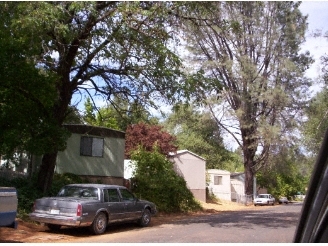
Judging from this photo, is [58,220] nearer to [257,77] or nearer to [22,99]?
[22,99]

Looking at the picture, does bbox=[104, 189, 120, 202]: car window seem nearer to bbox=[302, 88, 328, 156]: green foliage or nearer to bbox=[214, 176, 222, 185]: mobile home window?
bbox=[302, 88, 328, 156]: green foliage

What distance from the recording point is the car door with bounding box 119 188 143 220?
12166 millimetres

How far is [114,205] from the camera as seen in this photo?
11.6 meters

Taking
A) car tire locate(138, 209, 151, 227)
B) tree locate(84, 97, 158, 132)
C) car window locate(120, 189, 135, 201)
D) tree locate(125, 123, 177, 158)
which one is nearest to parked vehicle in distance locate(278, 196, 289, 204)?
tree locate(125, 123, 177, 158)

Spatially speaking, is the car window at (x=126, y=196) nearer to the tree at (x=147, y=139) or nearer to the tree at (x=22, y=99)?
the tree at (x=22, y=99)

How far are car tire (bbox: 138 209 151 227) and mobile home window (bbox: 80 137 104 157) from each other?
652 cm

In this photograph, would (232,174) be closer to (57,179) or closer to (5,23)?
(57,179)

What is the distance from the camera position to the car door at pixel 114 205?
449 inches

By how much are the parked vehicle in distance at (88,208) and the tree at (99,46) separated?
3.12m

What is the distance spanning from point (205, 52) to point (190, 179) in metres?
6.41

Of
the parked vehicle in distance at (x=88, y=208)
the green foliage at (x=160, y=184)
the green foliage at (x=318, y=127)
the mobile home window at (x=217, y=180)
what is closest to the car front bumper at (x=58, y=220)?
the parked vehicle in distance at (x=88, y=208)

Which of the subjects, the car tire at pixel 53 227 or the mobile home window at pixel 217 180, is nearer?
the car tire at pixel 53 227

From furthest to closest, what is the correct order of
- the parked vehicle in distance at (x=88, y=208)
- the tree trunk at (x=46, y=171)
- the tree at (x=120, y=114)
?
the tree at (x=120, y=114) < the tree trunk at (x=46, y=171) < the parked vehicle in distance at (x=88, y=208)

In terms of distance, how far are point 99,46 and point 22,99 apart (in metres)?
3.04
